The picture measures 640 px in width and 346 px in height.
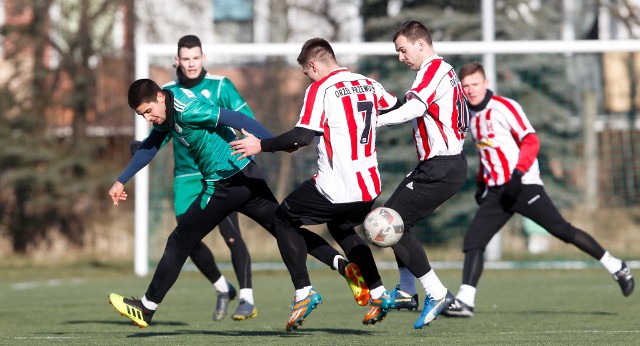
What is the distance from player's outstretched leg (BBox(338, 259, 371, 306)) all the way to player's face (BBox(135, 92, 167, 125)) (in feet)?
5.08

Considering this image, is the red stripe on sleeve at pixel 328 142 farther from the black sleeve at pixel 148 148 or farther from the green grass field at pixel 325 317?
the black sleeve at pixel 148 148

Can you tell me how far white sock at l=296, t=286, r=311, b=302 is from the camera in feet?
24.2

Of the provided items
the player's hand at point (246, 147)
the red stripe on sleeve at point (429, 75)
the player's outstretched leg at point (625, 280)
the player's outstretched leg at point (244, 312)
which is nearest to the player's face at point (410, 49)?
the red stripe on sleeve at point (429, 75)

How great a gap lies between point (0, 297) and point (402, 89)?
6924 millimetres

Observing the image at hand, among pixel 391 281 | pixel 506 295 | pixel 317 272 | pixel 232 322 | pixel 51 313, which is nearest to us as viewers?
pixel 232 322

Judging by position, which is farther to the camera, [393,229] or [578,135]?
[578,135]

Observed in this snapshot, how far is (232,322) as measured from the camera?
918cm

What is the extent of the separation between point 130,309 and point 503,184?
11.3 feet

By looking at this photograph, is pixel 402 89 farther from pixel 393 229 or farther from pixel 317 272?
pixel 393 229

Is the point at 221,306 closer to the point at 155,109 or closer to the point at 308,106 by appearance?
the point at 155,109

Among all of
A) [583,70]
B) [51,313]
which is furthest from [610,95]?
[51,313]

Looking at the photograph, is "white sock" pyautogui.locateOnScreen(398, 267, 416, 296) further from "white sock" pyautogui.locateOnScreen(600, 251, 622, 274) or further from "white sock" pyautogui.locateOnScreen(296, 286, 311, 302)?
"white sock" pyautogui.locateOnScreen(600, 251, 622, 274)

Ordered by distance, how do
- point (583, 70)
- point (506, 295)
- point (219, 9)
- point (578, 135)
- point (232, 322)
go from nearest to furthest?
point (232, 322), point (506, 295), point (578, 135), point (583, 70), point (219, 9)

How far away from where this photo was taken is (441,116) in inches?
301
